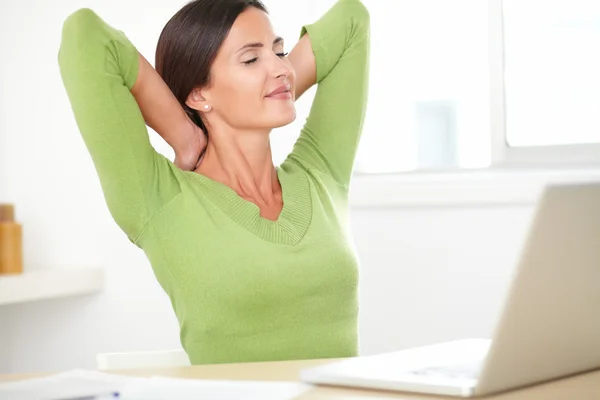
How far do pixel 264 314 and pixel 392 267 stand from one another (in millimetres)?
1064

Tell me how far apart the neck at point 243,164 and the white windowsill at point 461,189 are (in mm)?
801

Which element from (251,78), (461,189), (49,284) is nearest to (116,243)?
(49,284)

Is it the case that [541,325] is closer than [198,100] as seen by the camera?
Yes

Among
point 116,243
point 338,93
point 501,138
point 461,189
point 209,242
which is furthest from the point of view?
point 116,243

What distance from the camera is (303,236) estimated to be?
68.5 inches

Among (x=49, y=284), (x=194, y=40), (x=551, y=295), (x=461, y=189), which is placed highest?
(x=194, y=40)

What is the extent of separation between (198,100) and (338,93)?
12.6 inches

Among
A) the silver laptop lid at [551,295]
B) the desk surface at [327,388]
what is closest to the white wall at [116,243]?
the desk surface at [327,388]

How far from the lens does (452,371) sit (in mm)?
1021

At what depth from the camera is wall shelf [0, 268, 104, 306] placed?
278 cm

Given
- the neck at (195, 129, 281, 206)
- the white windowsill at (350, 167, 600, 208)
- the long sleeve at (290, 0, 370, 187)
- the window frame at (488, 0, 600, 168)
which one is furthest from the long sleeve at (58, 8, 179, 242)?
the window frame at (488, 0, 600, 168)

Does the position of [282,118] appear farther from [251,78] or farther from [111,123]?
[111,123]

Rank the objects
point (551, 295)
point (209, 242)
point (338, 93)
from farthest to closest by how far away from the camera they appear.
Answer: point (338, 93) < point (209, 242) < point (551, 295)

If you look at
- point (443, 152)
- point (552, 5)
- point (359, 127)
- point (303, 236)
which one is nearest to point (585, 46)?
point (552, 5)
